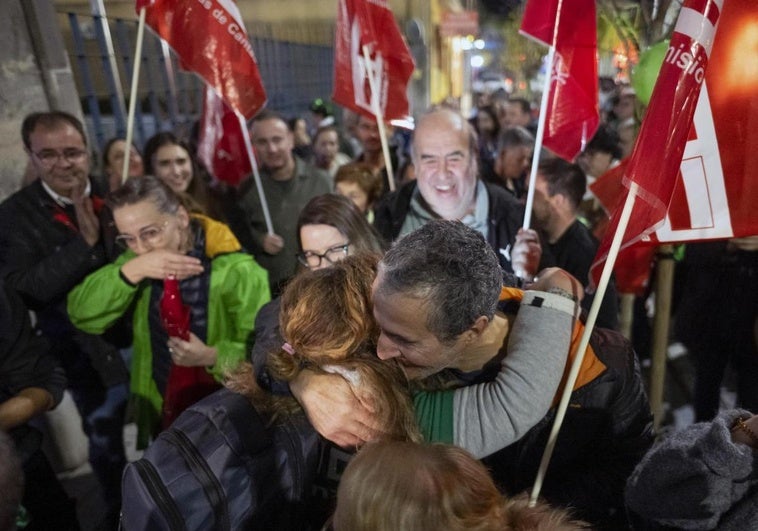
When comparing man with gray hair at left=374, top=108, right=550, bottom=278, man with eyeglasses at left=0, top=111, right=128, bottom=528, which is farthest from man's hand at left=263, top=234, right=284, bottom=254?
man with eyeglasses at left=0, top=111, right=128, bottom=528

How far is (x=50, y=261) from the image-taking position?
256 cm

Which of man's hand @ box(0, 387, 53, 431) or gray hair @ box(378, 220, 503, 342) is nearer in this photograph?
gray hair @ box(378, 220, 503, 342)

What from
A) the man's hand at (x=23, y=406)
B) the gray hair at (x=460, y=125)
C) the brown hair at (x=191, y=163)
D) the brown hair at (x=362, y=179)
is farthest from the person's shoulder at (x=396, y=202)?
the man's hand at (x=23, y=406)

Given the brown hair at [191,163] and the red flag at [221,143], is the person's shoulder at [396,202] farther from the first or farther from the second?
the red flag at [221,143]

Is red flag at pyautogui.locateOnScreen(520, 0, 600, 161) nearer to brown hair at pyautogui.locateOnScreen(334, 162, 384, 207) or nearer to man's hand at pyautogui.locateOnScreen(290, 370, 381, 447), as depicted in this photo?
brown hair at pyautogui.locateOnScreen(334, 162, 384, 207)

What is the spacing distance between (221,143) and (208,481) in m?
3.97

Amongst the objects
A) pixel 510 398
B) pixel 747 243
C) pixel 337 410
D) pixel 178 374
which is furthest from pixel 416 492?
pixel 747 243

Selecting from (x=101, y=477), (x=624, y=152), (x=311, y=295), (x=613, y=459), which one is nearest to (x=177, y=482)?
(x=311, y=295)

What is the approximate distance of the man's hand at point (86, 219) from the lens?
2.74 m

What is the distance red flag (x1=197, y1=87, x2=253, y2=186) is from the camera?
4.64 meters

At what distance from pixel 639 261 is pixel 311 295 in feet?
9.11

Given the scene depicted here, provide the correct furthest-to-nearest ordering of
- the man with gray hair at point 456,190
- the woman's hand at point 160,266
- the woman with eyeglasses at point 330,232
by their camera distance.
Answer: the man with gray hair at point 456,190 < the woman with eyeglasses at point 330,232 < the woman's hand at point 160,266

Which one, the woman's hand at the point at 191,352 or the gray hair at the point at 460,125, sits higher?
the gray hair at the point at 460,125

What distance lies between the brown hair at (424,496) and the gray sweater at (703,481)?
460 mm
